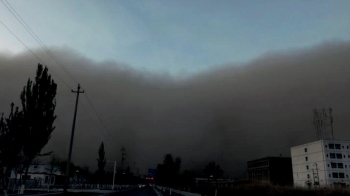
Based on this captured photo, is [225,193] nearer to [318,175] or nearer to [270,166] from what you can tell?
[318,175]

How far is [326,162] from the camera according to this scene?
123 meters

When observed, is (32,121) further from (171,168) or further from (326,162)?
(326,162)

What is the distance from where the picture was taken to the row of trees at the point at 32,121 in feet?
70.5

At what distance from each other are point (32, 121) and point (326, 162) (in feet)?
415

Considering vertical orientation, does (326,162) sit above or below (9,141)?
above

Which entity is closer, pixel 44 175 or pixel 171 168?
pixel 44 175

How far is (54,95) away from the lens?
2967cm

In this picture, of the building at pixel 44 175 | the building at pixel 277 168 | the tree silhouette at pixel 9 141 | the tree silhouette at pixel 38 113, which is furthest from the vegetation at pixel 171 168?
the tree silhouette at pixel 9 141

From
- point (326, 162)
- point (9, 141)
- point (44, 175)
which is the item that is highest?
point (326, 162)

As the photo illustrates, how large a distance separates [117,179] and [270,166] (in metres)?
87.5

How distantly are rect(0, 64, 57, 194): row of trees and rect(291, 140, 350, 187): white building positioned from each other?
366 feet

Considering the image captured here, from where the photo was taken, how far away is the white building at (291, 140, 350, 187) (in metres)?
121

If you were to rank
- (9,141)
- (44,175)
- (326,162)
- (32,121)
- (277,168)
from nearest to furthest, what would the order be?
(9,141) < (32,121) < (44,175) < (326,162) < (277,168)

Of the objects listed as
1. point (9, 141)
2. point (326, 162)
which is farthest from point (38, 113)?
point (326, 162)
